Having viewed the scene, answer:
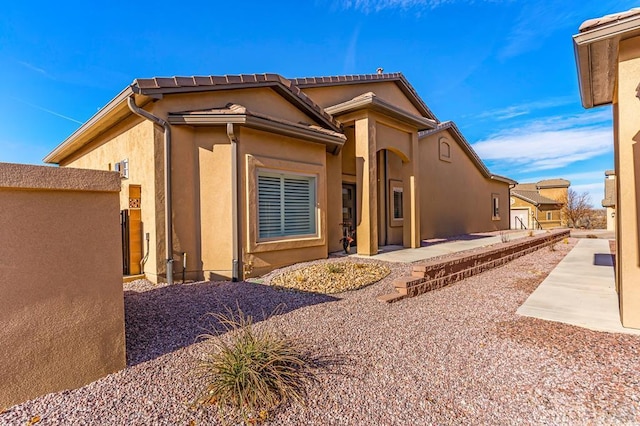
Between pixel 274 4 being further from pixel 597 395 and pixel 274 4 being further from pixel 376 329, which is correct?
pixel 597 395

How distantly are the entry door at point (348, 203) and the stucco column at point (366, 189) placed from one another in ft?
5.93

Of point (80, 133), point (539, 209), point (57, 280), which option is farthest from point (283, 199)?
point (539, 209)

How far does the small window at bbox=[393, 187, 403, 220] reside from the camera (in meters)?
14.1

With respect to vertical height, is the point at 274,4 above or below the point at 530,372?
above

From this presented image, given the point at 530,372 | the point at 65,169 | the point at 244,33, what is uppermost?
the point at 244,33

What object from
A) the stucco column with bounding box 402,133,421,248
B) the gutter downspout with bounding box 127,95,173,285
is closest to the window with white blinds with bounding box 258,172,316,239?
the gutter downspout with bounding box 127,95,173,285

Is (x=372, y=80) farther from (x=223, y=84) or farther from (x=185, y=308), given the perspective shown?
(x=185, y=308)

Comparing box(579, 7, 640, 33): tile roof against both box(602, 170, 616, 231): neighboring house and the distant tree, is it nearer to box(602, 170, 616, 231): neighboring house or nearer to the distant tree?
box(602, 170, 616, 231): neighboring house

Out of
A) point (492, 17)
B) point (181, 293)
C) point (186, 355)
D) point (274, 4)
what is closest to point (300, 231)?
point (181, 293)

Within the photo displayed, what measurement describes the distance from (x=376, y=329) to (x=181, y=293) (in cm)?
397

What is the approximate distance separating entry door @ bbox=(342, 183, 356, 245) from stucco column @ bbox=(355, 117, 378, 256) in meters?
1.81

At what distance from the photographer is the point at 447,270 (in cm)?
750

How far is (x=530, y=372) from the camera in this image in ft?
11.4

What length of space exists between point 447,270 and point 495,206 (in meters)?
18.7
